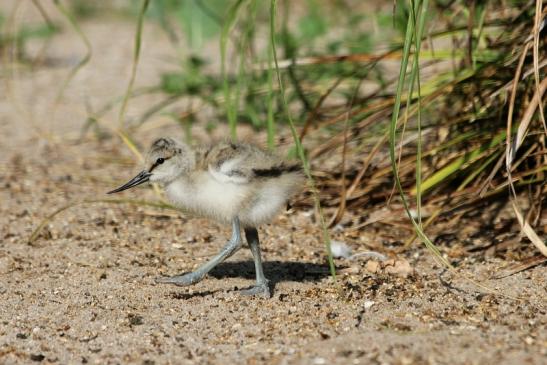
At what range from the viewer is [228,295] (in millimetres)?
3246

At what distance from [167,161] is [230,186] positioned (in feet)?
0.94

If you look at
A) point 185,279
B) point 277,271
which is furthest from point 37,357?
point 277,271

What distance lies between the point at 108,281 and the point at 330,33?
4741mm

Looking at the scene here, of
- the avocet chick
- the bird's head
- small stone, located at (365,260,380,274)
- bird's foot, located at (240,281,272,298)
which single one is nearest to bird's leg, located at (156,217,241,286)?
the avocet chick

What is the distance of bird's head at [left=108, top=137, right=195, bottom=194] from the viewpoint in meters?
3.32

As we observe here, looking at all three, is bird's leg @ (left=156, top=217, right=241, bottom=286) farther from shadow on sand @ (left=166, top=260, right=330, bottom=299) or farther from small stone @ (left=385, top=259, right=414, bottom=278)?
small stone @ (left=385, top=259, right=414, bottom=278)

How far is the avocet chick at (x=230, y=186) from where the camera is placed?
3191mm

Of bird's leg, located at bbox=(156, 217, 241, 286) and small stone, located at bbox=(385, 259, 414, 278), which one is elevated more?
bird's leg, located at bbox=(156, 217, 241, 286)

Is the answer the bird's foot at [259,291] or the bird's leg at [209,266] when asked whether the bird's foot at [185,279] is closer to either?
the bird's leg at [209,266]

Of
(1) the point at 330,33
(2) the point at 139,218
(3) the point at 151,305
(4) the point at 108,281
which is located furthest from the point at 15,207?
(1) the point at 330,33

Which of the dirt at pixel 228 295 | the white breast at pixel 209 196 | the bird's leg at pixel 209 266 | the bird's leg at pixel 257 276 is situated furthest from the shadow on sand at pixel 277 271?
the white breast at pixel 209 196

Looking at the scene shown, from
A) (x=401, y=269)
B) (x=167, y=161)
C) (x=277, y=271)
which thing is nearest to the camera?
(x=167, y=161)

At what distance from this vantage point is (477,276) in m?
3.43

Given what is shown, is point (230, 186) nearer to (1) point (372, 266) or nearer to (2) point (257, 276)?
(2) point (257, 276)
